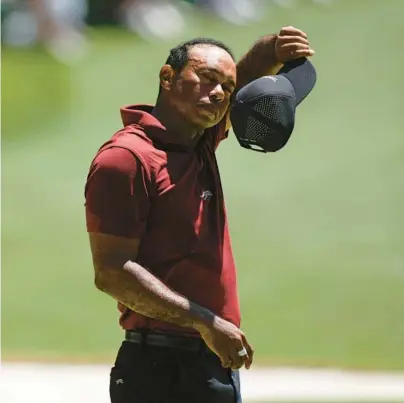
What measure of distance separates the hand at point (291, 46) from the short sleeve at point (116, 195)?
77 cm

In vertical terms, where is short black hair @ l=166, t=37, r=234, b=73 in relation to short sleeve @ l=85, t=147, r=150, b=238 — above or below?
above

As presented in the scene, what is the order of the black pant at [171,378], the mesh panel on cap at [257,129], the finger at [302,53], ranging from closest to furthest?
the black pant at [171,378] < the mesh panel on cap at [257,129] < the finger at [302,53]

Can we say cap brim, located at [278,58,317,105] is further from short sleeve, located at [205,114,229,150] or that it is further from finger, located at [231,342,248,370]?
finger, located at [231,342,248,370]

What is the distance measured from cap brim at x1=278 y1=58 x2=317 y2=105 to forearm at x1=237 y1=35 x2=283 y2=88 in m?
0.08

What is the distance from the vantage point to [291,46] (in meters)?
3.62

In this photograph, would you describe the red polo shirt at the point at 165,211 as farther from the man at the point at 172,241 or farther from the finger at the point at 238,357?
the finger at the point at 238,357

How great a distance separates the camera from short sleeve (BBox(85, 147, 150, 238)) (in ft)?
10.1

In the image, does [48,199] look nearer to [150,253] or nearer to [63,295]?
[63,295]

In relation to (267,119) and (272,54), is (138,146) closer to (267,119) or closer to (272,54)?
(267,119)

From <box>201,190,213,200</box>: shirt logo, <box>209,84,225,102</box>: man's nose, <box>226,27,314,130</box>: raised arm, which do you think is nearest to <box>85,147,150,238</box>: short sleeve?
<box>201,190,213,200</box>: shirt logo

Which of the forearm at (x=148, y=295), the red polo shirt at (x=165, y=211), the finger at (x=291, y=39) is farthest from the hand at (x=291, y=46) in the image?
the forearm at (x=148, y=295)

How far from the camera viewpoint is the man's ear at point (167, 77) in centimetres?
338

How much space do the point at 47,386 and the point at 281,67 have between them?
14.4 ft

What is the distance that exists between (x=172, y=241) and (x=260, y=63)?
0.81 meters
